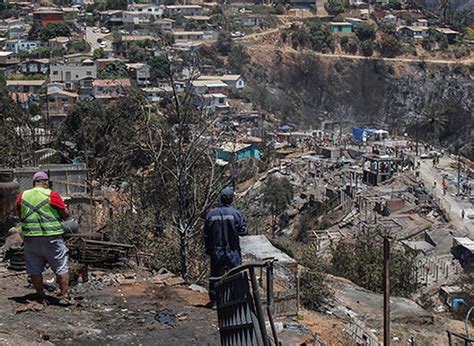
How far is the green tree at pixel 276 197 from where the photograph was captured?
100 ft

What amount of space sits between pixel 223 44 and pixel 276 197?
28.1 metres

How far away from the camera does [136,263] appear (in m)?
6.81

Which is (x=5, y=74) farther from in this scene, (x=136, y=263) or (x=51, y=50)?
(x=136, y=263)

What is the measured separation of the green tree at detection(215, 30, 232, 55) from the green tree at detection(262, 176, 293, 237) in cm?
2690

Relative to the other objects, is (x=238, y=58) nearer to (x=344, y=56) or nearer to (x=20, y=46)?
(x=344, y=56)

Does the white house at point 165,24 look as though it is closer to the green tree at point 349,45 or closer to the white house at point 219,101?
the white house at point 219,101

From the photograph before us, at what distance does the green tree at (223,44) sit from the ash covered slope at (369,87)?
→ 2643 mm

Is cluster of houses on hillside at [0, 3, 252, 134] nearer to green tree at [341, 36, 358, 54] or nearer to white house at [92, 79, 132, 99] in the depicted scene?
white house at [92, 79, 132, 99]

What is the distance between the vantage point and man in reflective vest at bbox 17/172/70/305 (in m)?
4.65

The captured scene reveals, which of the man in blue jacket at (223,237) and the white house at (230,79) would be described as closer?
the man in blue jacket at (223,237)

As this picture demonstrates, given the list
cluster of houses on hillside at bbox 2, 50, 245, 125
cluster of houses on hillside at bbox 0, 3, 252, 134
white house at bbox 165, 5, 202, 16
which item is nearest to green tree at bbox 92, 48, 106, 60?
cluster of houses on hillside at bbox 0, 3, 252, 134

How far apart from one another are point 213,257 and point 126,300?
899 mm

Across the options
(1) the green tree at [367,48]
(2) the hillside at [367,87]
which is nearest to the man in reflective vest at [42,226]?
(2) the hillside at [367,87]

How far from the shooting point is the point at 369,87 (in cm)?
6050
